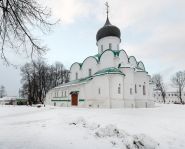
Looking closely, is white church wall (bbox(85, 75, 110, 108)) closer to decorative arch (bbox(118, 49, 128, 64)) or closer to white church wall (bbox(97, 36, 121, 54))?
decorative arch (bbox(118, 49, 128, 64))

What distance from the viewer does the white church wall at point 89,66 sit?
30133 millimetres

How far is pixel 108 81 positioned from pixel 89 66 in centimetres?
687

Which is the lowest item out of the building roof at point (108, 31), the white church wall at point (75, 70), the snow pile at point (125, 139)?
the snow pile at point (125, 139)

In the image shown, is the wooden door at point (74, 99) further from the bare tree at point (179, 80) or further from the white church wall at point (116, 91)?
the bare tree at point (179, 80)

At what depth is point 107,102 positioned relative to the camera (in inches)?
969

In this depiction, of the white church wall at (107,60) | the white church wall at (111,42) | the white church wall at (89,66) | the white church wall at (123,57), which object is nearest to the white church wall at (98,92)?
the white church wall at (107,60)

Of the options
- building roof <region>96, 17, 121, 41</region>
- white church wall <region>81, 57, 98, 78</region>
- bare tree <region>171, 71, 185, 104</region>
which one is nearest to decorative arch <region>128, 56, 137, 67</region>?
building roof <region>96, 17, 121, 41</region>

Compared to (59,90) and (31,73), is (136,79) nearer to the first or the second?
(59,90)

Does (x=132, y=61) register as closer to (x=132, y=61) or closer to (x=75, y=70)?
(x=132, y=61)

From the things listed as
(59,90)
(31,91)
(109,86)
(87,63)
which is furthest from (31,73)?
(109,86)

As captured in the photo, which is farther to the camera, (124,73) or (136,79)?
(136,79)

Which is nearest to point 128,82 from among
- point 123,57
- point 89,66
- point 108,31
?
point 123,57

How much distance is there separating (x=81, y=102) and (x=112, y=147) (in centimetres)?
2086

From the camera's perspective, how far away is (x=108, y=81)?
2517cm
